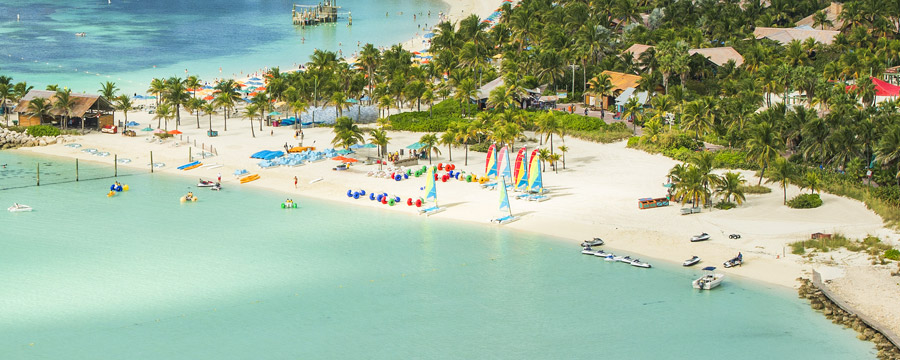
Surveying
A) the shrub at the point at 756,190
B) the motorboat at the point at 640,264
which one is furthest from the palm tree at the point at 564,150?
the motorboat at the point at 640,264

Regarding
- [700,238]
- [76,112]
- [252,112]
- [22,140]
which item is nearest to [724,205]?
[700,238]

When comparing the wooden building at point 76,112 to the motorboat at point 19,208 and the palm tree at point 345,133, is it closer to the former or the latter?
the motorboat at point 19,208

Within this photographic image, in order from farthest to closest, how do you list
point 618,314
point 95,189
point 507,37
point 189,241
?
point 507,37
point 95,189
point 189,241
point 618,314

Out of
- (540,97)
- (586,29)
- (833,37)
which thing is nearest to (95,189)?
(540,97)

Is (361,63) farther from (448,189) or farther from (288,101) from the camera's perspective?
(448,189)

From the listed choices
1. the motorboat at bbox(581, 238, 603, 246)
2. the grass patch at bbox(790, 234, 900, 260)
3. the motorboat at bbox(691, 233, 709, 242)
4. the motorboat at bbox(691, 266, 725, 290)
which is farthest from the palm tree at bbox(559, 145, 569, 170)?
the motorboat at bbox(691, 266, 725, 290)

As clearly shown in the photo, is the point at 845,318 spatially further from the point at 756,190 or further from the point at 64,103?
the point at 64,103
